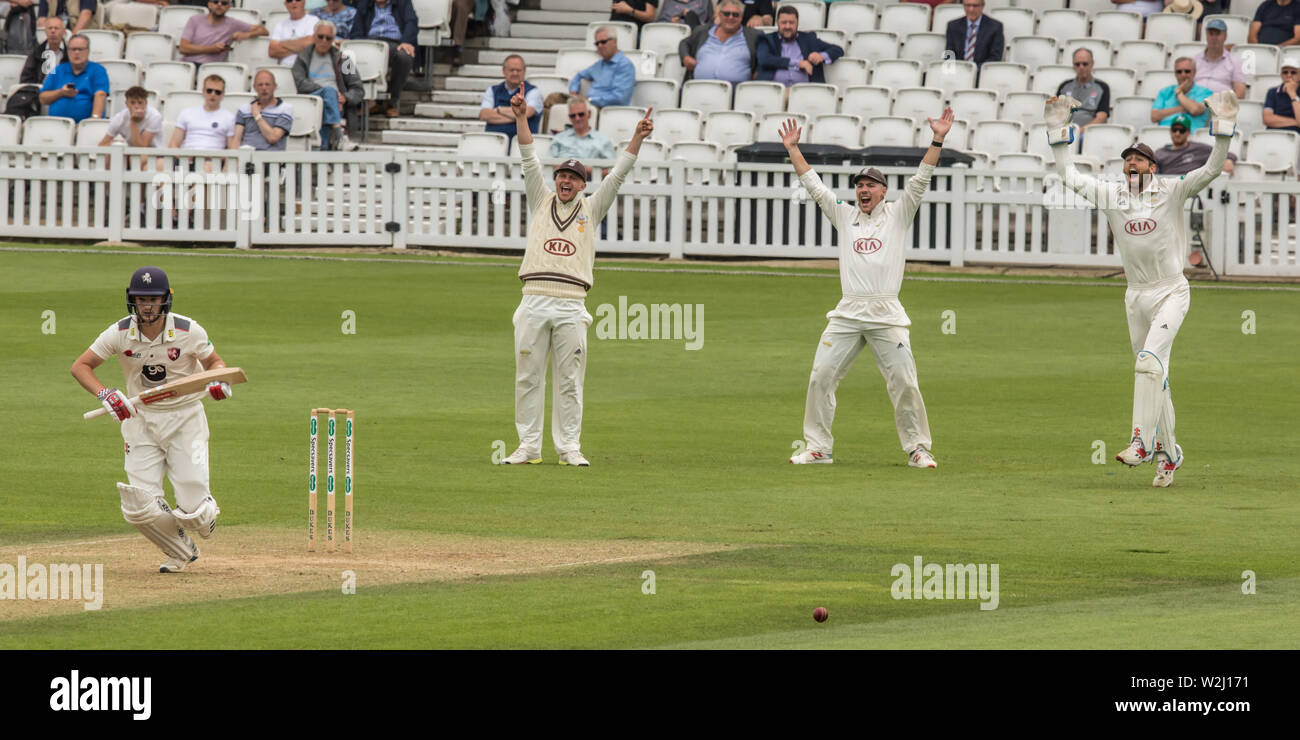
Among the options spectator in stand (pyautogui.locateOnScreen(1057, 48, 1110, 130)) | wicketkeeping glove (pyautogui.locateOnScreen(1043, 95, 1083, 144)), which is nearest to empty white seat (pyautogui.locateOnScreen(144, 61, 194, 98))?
spectator in stand (pyautogui.locateOnScreen(1057, 48, 1110, 130))

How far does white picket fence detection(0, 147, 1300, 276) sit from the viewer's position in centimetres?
2839

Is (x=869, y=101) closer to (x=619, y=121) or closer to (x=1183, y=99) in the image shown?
(x=619, y=121)

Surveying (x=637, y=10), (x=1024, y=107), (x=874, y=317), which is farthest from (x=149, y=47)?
(x=874, y=317)

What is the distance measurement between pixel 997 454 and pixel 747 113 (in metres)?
14.4

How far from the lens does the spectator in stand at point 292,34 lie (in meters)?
32.0

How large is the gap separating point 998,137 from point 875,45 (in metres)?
3.39

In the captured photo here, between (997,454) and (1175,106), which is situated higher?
(1175,106)

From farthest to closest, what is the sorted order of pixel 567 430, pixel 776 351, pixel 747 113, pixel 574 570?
1. pixel 747 113
2. pixel 776 351
3. pixel 567 430
4. pixel 574 570

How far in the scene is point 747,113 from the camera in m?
30.2

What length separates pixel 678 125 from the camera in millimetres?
30250

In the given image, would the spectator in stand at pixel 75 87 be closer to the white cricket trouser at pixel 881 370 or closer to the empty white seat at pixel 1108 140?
the empty white seat at pixel 1108 140
